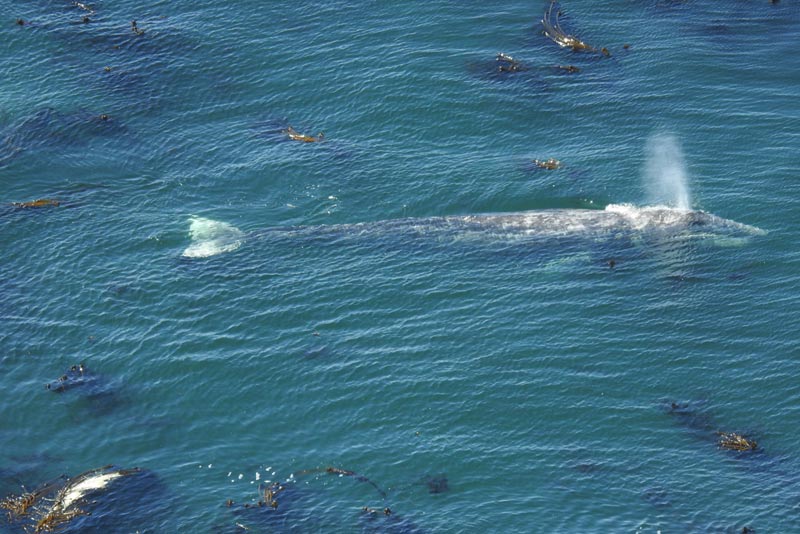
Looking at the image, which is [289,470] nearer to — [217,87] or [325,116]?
[325,116]

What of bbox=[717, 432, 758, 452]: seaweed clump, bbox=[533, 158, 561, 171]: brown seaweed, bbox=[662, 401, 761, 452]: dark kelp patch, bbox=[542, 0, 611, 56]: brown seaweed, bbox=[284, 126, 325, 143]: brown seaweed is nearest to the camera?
bbox=[717, 432, 758, 452]: seaweed clump

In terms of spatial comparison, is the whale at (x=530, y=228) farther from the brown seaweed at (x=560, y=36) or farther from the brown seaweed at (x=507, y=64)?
the brown seaweed at (x=560, y=36)

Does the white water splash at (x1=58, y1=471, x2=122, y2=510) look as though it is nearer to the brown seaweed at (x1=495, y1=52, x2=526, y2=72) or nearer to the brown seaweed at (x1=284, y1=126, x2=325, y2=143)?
the brown seaweed at (x1=284, y1=126, x2=325, y2=143)

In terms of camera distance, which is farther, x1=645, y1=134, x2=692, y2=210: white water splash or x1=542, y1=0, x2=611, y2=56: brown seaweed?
x1=542, y1=0, x2=611, y2=56: brown seaweed

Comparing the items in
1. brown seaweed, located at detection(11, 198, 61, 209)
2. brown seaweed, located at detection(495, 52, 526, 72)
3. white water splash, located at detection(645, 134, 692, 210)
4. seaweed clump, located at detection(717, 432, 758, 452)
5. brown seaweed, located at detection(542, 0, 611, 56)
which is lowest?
seaweed clump, located at detection(717, 432, 758, 452)

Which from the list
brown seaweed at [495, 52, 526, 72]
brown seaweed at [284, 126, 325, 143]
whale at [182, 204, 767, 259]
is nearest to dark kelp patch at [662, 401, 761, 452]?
whale at [182, 204, 767, 259]

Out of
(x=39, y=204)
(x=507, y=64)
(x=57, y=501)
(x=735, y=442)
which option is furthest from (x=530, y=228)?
(x=57, y=501)

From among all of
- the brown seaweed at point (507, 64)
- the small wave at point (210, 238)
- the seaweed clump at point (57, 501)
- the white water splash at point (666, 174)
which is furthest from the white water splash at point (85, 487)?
the brown seaweed at point (507, 64)

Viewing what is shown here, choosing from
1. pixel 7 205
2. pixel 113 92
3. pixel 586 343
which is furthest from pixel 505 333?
pixel 113 92
